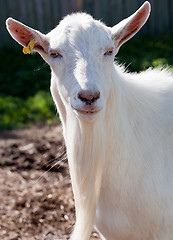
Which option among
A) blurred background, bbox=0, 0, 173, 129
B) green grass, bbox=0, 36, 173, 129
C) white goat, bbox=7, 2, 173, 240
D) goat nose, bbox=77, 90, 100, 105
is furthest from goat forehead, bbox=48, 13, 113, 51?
blurred background, bbox=0, 0, 173, 129

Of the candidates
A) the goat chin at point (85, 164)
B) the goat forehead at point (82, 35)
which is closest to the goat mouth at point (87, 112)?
the goat chin at point (85, 164)

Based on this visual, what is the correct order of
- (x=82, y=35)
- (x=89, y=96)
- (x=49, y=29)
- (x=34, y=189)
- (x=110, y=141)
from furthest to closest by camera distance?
(x=49, y=29), (x=34, y=189), (x=110, y=141), (x=82, y=35), (x=89, y=96)

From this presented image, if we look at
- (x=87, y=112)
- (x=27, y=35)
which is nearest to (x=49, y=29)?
(x=27, y=35)

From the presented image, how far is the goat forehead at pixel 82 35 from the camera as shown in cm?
369

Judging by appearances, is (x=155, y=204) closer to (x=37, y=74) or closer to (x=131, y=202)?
(x=131, y=202)

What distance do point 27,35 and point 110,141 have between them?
1.08m

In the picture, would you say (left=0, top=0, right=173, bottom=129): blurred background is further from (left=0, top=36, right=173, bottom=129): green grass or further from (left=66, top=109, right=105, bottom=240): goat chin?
(left=66, top=109, right=105, bottom=240): goat chin

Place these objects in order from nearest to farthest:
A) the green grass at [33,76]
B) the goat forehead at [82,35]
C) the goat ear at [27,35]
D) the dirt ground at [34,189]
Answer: the goat forehead at [82,35], the goat ear at [27,35], the dirt ground at [34,189], the green grass at [33,76]

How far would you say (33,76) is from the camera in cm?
1082

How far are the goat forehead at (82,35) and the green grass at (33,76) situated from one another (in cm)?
369

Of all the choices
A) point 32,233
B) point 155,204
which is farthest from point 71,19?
point 32,233

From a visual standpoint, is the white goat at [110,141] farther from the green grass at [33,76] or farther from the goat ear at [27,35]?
the green grass at [33,76]

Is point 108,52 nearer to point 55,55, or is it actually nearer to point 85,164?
point 55,55

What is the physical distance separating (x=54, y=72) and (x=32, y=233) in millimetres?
2125
